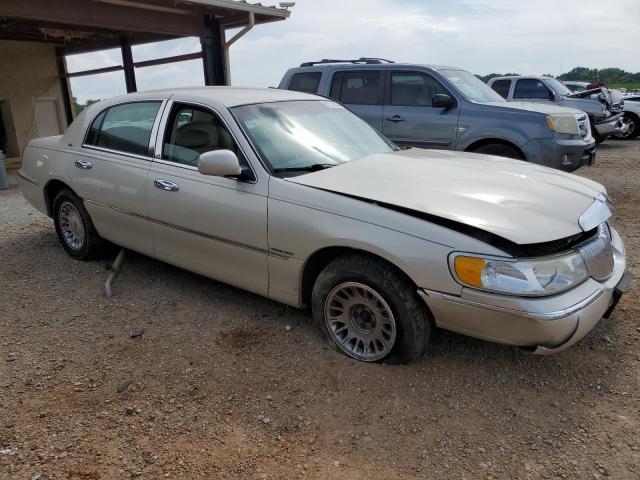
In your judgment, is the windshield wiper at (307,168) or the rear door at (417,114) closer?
the windshield wiper at (307,168)

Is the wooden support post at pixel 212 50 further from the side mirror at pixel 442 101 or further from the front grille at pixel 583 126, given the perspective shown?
the front grille at pixel 583 126

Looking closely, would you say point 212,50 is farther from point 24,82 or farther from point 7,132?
point 7,132

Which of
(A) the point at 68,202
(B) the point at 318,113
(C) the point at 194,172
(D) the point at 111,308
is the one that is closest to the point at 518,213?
(B) the point at 318,113

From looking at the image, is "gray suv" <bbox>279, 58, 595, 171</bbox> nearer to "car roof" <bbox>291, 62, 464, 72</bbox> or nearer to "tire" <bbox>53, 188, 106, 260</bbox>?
"car roof" <bbox>291, 62, 464, 72</bbox>

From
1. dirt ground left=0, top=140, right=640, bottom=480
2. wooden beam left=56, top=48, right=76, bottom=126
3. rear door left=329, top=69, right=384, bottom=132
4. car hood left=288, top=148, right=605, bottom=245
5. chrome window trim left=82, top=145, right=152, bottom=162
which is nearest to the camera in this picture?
dirt ground left=0, top=140, right=640, bottom=480

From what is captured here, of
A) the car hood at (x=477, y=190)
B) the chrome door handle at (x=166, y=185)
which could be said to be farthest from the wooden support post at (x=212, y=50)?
the car hood at (x=477, y=190)

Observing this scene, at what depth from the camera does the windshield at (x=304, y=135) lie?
3551 mm

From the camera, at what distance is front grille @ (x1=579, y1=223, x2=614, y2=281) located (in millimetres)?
2863

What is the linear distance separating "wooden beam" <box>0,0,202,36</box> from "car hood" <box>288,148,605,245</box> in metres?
7.18

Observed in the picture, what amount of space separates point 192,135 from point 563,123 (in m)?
5.25

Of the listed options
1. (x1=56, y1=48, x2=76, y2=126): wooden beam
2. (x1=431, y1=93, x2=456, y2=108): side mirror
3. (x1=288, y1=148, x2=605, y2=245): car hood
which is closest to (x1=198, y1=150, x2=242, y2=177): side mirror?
(x1=288, y1=148, x2=605, y2=245): car hood

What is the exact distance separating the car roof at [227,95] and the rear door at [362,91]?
3.39m

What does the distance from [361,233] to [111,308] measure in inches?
90.4

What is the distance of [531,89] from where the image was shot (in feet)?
42.1
